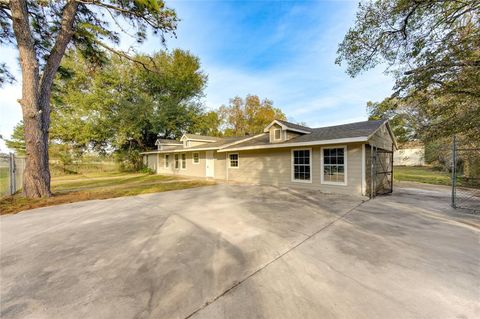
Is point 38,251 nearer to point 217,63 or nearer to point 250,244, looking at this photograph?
point 250,244

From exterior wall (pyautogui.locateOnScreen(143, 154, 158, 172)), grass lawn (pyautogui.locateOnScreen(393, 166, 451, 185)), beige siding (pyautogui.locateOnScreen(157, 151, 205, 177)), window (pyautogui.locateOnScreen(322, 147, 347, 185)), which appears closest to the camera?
window (pyautogui.locateOnScreen(322, 147, 347, 185))

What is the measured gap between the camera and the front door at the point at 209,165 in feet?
48.4

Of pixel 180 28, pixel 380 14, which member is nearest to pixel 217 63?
pixel 180 28

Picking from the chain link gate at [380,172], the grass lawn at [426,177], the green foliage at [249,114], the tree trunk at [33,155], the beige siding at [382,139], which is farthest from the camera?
the green foliage at [249,114]

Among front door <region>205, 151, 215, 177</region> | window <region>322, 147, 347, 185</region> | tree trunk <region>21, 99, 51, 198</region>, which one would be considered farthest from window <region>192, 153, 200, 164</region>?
window <region>322, 147, 347, 185</region>

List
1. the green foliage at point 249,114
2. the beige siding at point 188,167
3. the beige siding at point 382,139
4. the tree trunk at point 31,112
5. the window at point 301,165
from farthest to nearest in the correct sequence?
the green foliage at point 249,114 < the beige siding at point 188,167 < the window at point 301,165 < the beige siding at point 382,139 < the tree trunk at point 31,112

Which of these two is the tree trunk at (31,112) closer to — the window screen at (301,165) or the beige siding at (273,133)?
the beige siding at (273,133)

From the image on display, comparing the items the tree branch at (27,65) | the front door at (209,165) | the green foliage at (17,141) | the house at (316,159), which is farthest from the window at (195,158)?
the green foliage at (17,141)

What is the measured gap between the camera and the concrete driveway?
1.92m

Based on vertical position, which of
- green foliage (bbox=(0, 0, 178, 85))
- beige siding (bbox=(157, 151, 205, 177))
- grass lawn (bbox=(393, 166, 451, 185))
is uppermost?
green foliage (bbox=(0, 0, 178, 85))

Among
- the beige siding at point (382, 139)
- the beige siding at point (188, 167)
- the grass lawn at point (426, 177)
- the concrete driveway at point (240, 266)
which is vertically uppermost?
the beige siding at point (382, 139)

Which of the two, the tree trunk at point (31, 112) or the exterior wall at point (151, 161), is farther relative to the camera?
the exterior wall at point (151, 161)

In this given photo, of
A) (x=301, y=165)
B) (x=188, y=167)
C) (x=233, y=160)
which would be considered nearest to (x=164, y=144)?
(x=188, y=167)

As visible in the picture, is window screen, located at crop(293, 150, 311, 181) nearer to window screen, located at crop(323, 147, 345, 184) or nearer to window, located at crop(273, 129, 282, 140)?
window screen, located at crop(323, 147, 345, 184)
